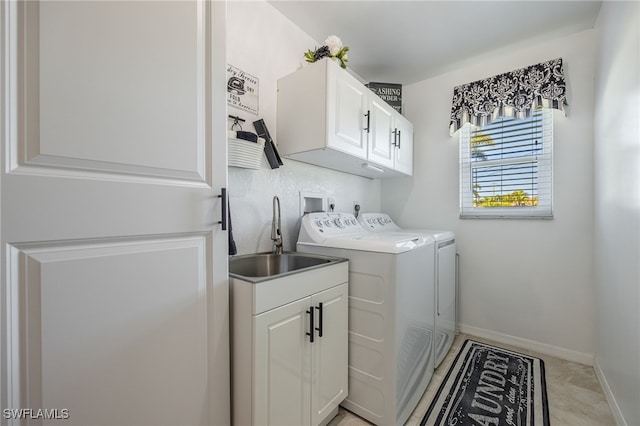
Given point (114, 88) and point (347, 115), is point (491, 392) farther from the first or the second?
point (114, 88)

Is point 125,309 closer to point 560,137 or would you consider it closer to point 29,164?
point 29,164

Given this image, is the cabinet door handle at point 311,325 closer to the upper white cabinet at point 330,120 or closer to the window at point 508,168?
the upper white cabinet at point 330,120

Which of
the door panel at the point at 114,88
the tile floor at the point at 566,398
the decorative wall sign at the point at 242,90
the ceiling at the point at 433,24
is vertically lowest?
the tile floor at the point at 566,398

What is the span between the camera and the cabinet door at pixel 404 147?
8.18 feet

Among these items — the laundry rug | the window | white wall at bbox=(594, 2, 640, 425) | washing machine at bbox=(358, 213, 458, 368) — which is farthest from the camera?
the window

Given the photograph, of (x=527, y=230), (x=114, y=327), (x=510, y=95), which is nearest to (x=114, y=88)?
(x=114, y=327)

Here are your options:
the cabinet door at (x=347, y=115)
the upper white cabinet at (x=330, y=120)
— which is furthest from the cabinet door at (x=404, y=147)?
the cabinet door at (x=347, y=115)

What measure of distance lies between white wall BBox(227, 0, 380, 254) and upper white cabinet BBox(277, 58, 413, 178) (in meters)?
0.11

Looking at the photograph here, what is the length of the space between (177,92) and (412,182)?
248cm

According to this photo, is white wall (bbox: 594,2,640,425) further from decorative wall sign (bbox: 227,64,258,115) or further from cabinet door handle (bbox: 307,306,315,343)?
decorative wall sign (bbox: 227,64,258,115)

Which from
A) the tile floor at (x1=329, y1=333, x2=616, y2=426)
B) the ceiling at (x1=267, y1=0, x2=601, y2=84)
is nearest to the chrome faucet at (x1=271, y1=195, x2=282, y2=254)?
the tile floor at (x1=329, y1=333, x2=616, y2=426)

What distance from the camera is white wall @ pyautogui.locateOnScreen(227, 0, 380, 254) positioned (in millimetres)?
1666

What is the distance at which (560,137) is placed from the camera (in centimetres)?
220

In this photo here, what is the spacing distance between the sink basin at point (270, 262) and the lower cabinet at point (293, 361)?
265mm
